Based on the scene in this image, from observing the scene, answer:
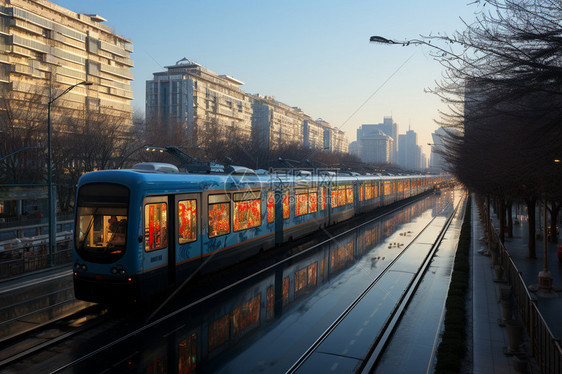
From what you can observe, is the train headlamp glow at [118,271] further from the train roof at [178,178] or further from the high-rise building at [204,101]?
the high-rise building at [204,101]

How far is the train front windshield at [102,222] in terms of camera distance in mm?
10836

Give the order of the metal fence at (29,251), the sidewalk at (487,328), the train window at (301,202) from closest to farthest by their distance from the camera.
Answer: the sidewalk at (487,328) < the metal fence at (29,251) < the train window at (301,202)

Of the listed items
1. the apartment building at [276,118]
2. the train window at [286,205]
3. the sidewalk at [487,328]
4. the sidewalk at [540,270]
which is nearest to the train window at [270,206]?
the train window at [286,205]

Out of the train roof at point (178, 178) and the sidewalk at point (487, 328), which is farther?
the train roof at point (178, 178)

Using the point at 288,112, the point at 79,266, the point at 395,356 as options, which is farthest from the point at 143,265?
the point at 288,112

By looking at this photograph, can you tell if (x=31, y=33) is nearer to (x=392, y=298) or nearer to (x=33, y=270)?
(x=33, y=270)

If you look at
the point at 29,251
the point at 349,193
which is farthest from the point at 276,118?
the point at 29,251

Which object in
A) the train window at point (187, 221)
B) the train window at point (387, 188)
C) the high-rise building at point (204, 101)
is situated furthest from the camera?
the high-rise building at point (204, 101)

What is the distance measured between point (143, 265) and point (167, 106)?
331 ft

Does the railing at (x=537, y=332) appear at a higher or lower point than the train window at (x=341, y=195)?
lower

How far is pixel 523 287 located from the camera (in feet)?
37.6

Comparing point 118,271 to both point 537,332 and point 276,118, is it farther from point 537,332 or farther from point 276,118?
point 276,118

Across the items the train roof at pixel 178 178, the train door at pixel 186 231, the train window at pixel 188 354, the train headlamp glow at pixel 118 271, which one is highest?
the train roof at pixel 178 178

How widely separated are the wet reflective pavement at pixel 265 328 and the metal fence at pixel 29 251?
767 cm
